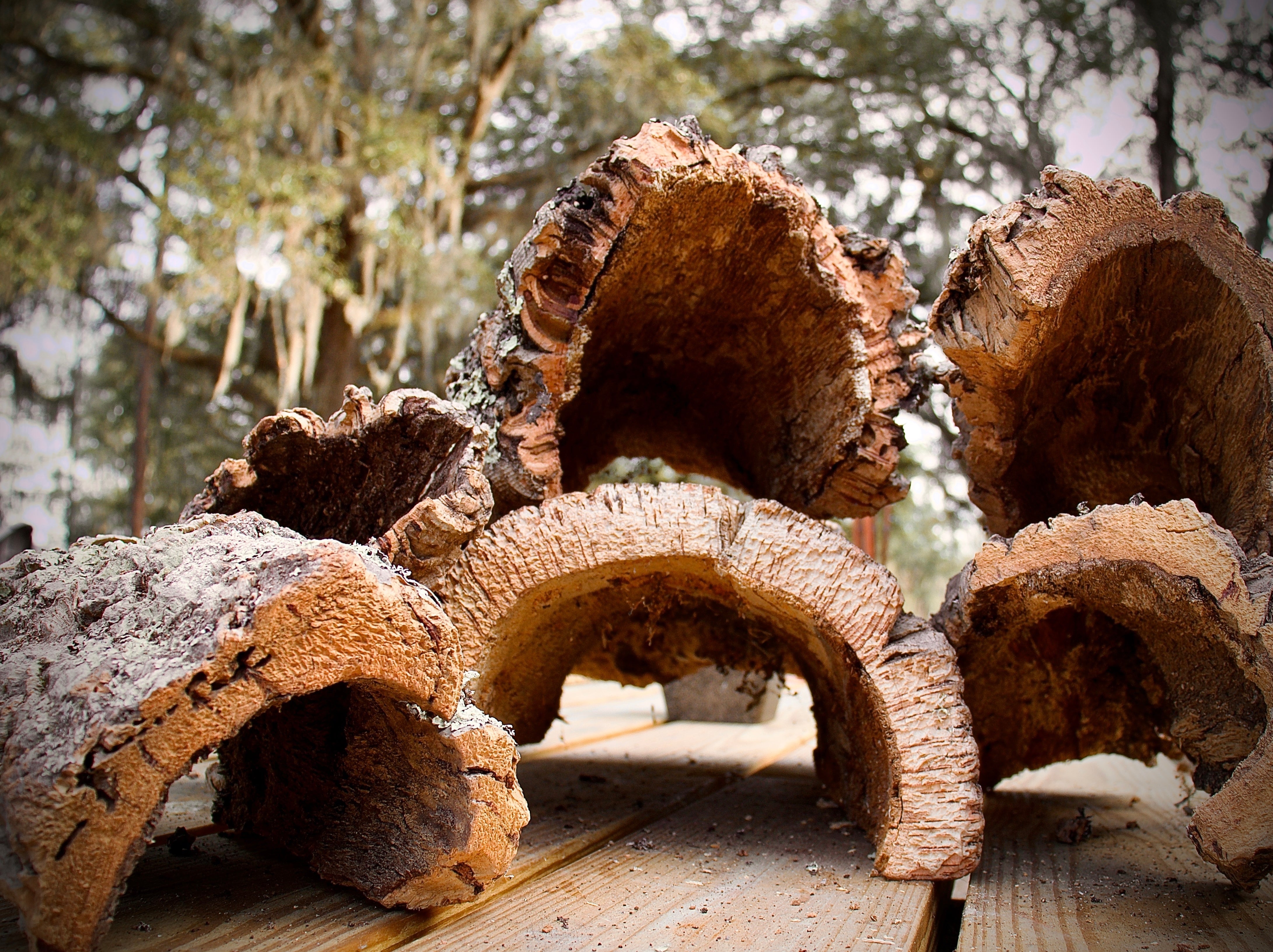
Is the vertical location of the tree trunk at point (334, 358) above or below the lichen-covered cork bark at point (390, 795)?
above

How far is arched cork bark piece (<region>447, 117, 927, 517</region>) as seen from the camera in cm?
141

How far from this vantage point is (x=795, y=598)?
137cm

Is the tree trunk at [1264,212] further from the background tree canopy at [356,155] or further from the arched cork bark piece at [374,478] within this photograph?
the arched cork bark piece at [374,478]

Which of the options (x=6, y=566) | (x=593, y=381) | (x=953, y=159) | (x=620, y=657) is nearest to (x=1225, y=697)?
(x=593, y=381)

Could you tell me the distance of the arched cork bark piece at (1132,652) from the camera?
3.65 ft

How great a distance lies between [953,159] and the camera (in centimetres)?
677

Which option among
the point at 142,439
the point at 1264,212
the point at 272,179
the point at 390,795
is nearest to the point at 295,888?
the point at 390,795

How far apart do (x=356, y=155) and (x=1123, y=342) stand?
5.70 meters

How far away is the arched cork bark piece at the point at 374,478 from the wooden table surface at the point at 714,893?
45cm

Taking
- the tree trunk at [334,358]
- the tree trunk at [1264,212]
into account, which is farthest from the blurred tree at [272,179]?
the tree trunk at [1264,212]

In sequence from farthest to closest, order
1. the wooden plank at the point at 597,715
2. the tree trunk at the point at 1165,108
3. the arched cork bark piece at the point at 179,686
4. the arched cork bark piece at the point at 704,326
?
the tree trunk at the point at 1165,108 → the wooden plank at the point at 597,715 → the arched cork bark piece at the point at 704,326 → the arched cork bark piece at the point at 179,686

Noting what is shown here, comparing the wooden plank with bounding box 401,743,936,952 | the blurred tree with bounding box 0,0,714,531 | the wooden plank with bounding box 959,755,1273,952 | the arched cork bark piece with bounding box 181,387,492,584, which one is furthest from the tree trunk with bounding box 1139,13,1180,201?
the arched cork bark piece with bounding box 181,387,492,584

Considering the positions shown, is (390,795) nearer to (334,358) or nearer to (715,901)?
(715,901)

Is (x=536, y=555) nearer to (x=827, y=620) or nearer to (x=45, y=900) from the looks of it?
(x=827, y=620)
